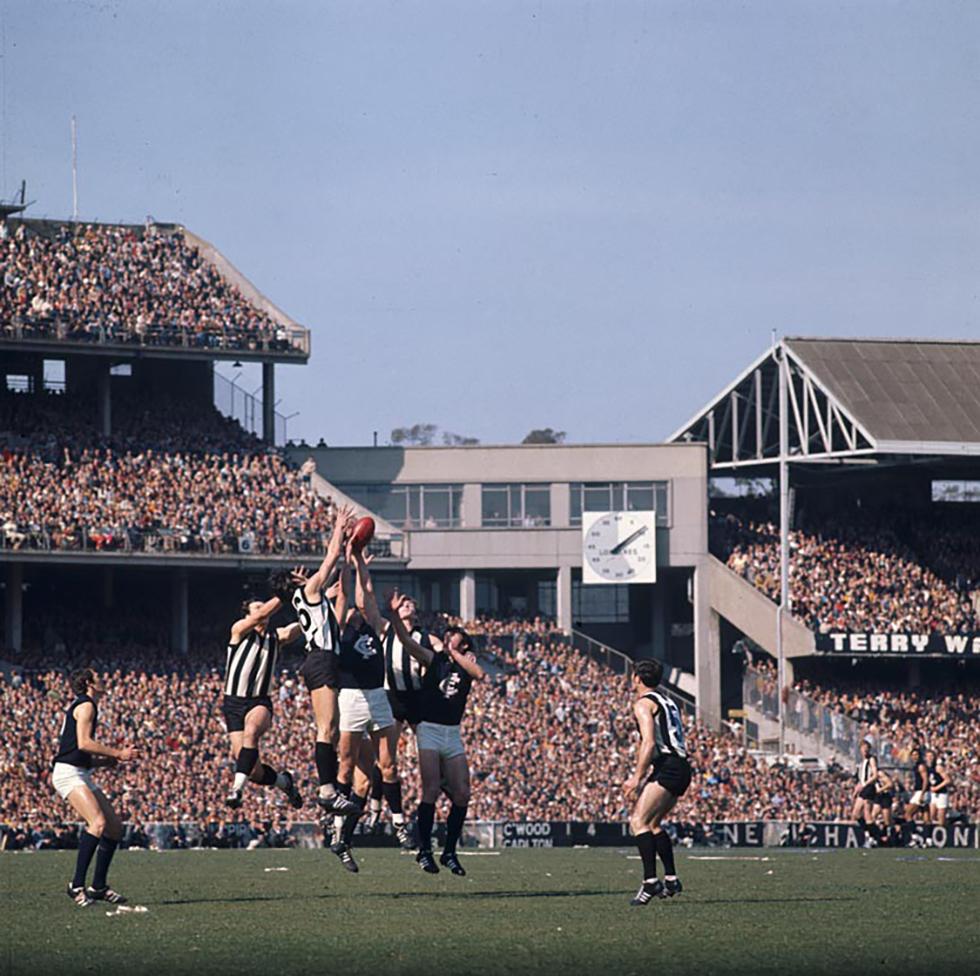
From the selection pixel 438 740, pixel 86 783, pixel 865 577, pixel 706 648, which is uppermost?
pixel 865 577

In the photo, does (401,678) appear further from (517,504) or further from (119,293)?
(517,504)

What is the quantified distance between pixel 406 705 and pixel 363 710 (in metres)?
0.56

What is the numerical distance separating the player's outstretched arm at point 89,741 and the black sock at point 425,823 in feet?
11.9

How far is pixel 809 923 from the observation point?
15.5 m

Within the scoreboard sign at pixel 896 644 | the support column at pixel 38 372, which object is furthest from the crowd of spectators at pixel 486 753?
the support column at pixel 38 372

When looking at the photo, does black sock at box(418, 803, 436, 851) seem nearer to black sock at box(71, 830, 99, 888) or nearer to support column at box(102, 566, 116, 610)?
black sock at box(71, 830, 99, 888)

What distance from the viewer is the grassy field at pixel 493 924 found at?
12531 mm

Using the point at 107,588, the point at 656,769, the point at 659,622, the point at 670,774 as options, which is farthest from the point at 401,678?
the point at 659,622

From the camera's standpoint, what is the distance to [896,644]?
58562 mm

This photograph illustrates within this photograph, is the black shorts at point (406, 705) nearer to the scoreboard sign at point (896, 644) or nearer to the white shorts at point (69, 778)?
the white shorts at point (69, 778)

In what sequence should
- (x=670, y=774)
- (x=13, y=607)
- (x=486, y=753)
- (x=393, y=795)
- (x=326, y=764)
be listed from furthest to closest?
(x=13, y=607) < (x=486, y=753) < (x=393, y=795) < (x=326, y=764) < (x=670, y=774)

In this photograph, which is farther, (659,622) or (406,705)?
(659,622)

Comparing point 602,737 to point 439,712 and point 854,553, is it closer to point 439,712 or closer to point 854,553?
point 854,553

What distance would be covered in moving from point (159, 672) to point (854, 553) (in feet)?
74.5
